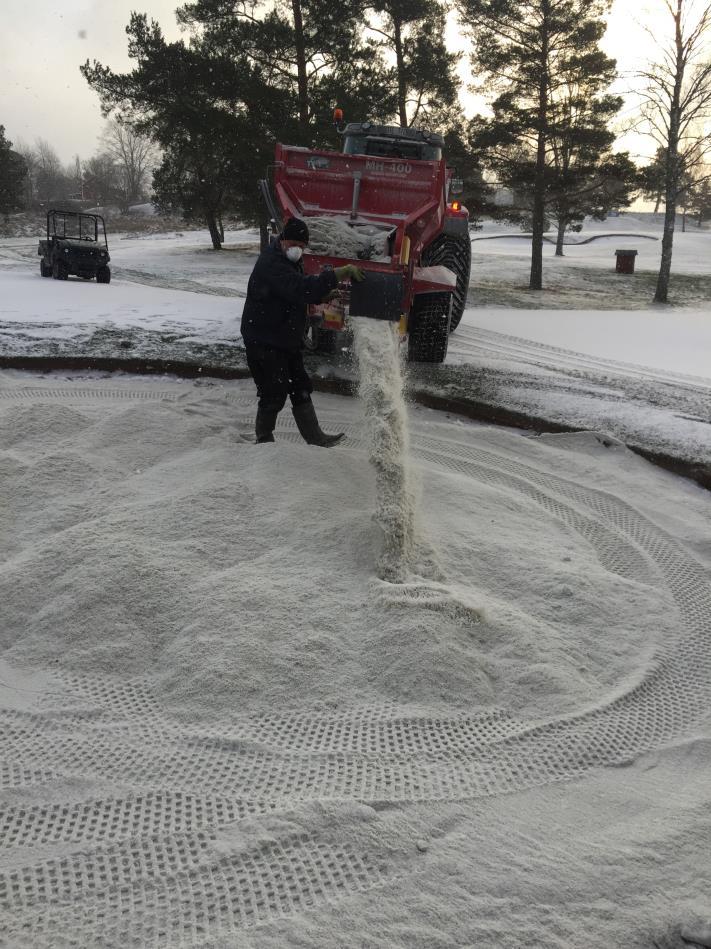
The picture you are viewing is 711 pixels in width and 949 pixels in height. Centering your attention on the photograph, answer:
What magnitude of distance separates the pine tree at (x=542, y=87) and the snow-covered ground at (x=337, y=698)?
13.2 metres

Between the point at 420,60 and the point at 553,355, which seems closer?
the point at 553,355

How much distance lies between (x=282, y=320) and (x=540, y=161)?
13.7 m

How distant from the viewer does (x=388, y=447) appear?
3789mm

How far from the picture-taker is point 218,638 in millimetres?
2555

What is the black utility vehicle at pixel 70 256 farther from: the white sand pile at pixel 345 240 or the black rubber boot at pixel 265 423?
the black rubber boot at pixel 265 423

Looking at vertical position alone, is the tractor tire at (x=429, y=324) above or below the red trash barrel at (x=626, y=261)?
below

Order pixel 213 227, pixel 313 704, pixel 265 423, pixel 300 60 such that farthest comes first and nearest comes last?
pixel 213 227
pixel 300 60
pixel 265 423
pixel 313 704

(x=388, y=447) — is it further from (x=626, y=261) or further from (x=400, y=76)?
(x=626, y=261)

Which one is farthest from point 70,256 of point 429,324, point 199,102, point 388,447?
point 388,447

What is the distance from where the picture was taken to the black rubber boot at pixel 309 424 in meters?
4.55

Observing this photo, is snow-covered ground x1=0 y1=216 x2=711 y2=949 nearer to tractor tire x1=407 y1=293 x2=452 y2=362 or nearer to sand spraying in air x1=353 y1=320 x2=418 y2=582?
sand spraying in air x1=353 y1=320 x2=418 y2=582

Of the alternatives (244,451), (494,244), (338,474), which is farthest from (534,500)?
(494,244)

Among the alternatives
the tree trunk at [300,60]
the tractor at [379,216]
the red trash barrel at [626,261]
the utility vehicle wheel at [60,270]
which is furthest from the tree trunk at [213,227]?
the tractor at [379,216]

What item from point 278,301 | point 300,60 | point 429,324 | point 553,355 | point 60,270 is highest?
point 300,60
